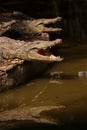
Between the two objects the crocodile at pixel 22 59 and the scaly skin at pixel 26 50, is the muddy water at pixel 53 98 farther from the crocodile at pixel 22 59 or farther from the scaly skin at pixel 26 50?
the scaly skin at pixel 26 50

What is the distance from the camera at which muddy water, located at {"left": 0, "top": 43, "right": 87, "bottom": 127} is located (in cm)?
481

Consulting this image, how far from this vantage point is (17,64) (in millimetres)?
5891

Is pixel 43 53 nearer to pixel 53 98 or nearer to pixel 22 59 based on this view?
pixel 22 59

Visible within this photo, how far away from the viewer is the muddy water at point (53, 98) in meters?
4.81

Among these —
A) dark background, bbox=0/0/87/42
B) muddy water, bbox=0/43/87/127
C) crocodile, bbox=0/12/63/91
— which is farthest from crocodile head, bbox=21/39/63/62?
dark background, bbox=0/0/87/42

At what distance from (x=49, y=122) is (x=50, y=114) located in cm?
24

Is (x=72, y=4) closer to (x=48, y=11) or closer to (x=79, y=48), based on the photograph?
(x=48, y=11)

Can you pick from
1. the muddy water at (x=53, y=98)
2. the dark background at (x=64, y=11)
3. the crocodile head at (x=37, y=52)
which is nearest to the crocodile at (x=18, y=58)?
the crocodile head at (x=37, y=52)

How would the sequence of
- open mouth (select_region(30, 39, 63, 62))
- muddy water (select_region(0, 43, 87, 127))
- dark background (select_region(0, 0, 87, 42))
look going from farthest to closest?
dark background (select_region(0, 0, 87, 42)) < open mouth (select_region(30, 39, 63, 62)) < muddy water (select_region(0, 43, 87, 127))

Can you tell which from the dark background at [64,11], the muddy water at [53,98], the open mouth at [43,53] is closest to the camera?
the muddy water at [53,98]

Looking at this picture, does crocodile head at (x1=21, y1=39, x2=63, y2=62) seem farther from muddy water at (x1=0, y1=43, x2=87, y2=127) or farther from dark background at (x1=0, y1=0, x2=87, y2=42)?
dark background at (x1=0, y1=0, x2=87, y2=42)

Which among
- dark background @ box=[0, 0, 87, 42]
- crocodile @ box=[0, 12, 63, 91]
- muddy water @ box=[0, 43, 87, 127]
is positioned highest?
dark background @ box=[0, 0, 87, 42]

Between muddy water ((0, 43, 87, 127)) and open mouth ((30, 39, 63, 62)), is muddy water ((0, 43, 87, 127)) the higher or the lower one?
the lower one

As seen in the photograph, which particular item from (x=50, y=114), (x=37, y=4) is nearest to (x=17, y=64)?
(x=50, y=114)
